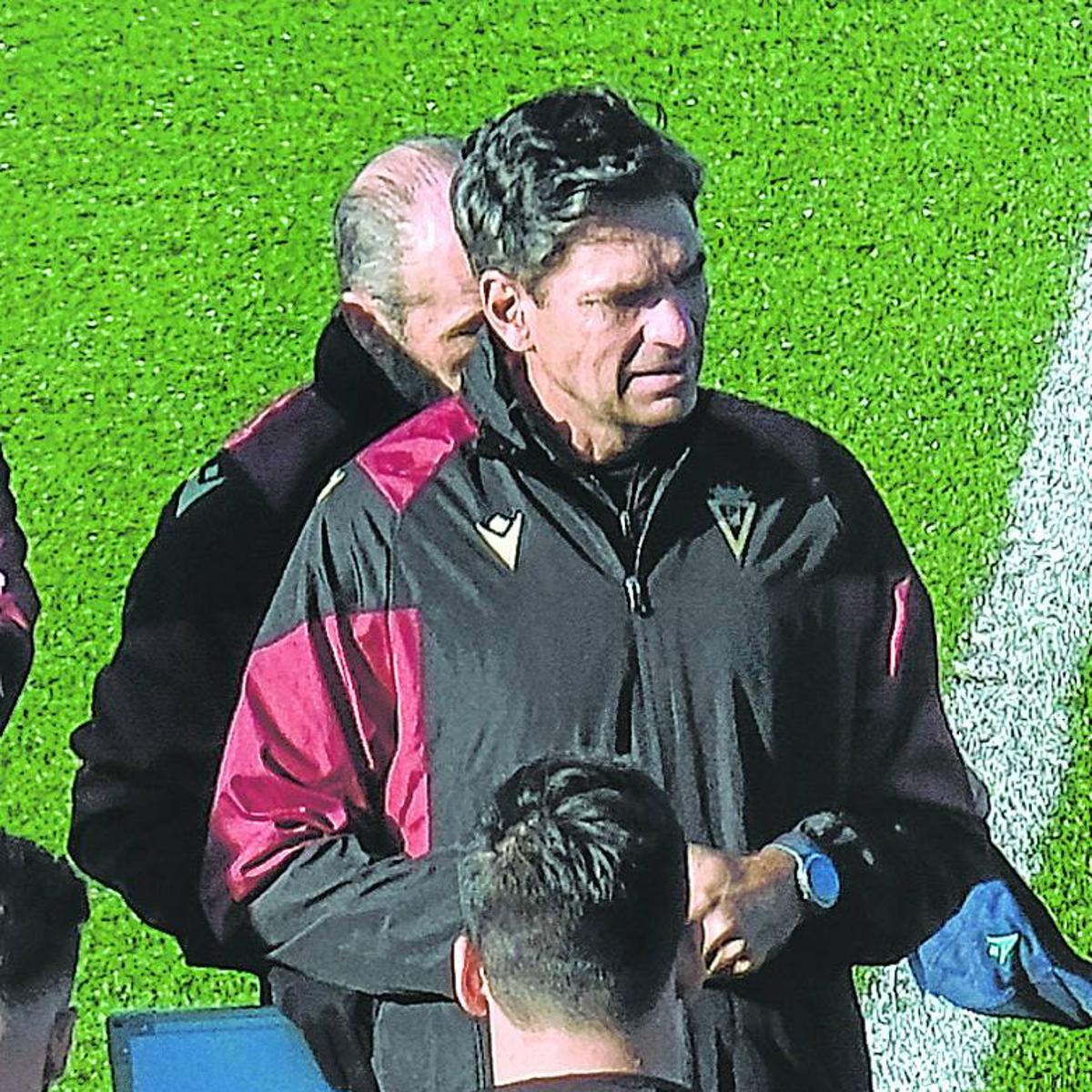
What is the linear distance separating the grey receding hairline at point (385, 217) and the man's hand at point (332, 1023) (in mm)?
587

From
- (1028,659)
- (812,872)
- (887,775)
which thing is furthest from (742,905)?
(1028,659)

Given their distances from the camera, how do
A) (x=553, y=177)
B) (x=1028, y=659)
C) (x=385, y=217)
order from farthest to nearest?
(x=1028, y=659) < (x=385, y=217) < (x=553, y=177)

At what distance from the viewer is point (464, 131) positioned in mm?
2094

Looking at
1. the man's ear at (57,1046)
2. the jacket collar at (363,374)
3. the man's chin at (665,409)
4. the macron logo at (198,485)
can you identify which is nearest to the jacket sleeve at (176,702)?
the macron logo at (198,485)

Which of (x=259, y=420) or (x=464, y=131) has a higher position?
(x=464, y=131)

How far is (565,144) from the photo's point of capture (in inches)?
71.8

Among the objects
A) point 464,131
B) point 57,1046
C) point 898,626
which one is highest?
point 464,131

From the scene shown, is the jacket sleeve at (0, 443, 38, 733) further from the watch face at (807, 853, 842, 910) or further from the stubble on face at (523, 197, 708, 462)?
the watch face at (807, 853, 842, 910)

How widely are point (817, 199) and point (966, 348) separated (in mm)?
211

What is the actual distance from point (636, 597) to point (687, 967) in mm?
466

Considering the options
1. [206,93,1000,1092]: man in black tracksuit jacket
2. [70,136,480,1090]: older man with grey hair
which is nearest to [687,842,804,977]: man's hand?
[206,93,1000,1092]: man in black tracksuit jacket

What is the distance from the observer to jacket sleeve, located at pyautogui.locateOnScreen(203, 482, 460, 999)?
72.1 inches

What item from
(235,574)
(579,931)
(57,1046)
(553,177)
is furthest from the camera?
(235,574)

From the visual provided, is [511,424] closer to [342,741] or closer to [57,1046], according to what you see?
[342,741]
